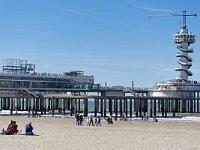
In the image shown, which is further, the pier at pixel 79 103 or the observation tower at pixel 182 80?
the observation tower at pixel 182 80

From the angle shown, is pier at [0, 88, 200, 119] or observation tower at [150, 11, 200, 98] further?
observation tower at [150, 11, 200, 98]

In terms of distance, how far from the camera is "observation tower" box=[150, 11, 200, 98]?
87.3 metres

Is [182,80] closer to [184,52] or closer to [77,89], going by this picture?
[184,52]

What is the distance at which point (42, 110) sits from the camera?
253 feet

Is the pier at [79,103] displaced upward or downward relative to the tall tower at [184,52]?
downward

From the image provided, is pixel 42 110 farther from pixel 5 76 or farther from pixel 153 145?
pixel 153 145

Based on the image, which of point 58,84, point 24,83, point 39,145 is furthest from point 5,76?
point 39,145

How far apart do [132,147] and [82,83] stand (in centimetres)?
7582

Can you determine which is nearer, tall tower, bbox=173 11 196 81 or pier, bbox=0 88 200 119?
pier, bbox=0 88 200 119

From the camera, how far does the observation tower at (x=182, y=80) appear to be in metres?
87.3

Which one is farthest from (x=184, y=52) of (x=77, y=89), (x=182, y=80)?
(x=77, y=89)

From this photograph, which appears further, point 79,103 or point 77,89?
point 77,89

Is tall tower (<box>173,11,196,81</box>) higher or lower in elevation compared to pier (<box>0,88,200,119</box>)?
higher

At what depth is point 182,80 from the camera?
88938 mm
